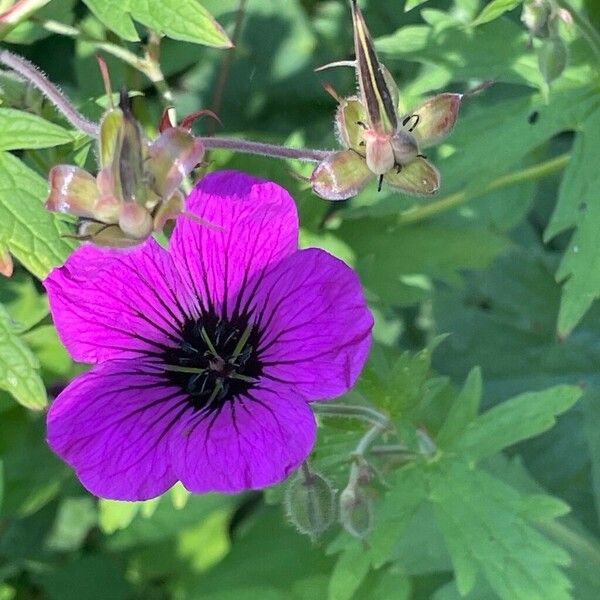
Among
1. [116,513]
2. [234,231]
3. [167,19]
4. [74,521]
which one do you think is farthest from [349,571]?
[74,521]

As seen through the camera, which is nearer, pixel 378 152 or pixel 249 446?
pixel 378 152

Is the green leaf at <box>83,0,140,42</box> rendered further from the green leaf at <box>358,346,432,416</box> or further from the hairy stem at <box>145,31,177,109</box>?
the green leaf at <box>358,346,432,416</box>

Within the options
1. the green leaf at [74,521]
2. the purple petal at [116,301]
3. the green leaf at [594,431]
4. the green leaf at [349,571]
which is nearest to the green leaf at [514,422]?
the green leaf at [349,571]

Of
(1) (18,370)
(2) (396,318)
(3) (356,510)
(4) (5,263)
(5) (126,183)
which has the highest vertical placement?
(5) (126,183)

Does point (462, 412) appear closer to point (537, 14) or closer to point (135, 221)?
point (537, 14)

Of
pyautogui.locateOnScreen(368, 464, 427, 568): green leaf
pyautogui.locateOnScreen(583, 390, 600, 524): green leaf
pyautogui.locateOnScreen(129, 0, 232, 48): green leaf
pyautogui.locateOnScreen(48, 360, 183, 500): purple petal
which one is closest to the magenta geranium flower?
pyautogui.locateOnScreen(48, 360, 183, 500): purple petal

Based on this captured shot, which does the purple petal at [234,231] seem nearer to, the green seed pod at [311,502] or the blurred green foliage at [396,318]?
the blurred green foliage at [396,318]
